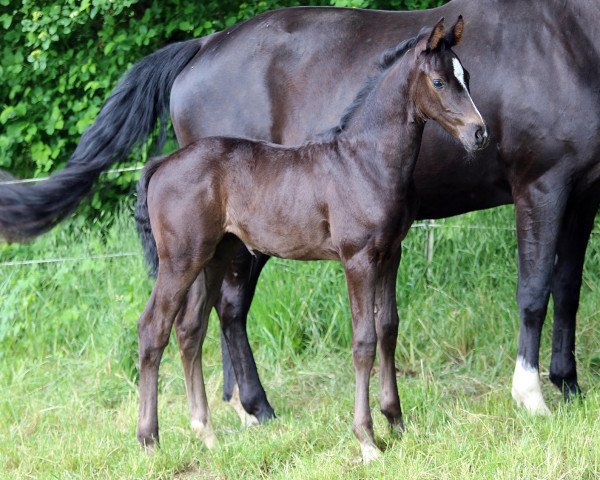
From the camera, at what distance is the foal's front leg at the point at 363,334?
437 centimetres

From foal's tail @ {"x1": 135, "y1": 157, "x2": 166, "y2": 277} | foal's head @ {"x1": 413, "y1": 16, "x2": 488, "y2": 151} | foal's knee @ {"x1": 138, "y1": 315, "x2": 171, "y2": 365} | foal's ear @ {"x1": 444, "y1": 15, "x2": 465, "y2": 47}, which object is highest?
foal's ear @ {"x1": 444, "y1": 15, "x2": 465, "y2": 47}

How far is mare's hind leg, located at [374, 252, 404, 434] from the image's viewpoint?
15.3 feet

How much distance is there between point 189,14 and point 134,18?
594 mm

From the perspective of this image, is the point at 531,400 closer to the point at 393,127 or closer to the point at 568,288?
the point at 568,288

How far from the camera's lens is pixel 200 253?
4707mm

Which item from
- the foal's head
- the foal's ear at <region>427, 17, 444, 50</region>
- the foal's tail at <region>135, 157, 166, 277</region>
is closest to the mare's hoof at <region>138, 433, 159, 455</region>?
the foal's tail at <region>135, 157, 166, 277</region>

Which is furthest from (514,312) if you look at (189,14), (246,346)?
(189,14)

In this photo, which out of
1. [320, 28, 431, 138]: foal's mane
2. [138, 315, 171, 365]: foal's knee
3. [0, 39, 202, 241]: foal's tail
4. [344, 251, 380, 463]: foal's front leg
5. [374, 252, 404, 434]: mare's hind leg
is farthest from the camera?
[0, 39, 202, 241]: foal's tail

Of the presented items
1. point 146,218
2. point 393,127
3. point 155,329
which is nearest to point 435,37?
point 393,127

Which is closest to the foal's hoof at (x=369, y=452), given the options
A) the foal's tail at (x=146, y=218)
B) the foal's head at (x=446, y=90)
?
the foal's head at (x=446, y=90)

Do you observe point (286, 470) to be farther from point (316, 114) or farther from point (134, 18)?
point (134, 18)

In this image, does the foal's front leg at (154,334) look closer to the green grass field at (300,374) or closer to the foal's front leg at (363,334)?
the green grass field at (300,374)

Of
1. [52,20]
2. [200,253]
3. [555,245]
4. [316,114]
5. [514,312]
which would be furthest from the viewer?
[52,20]

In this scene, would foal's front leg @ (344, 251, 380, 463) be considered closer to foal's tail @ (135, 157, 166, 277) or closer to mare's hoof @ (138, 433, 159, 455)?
mare's hoof @ (138, 433, 159, 455)
